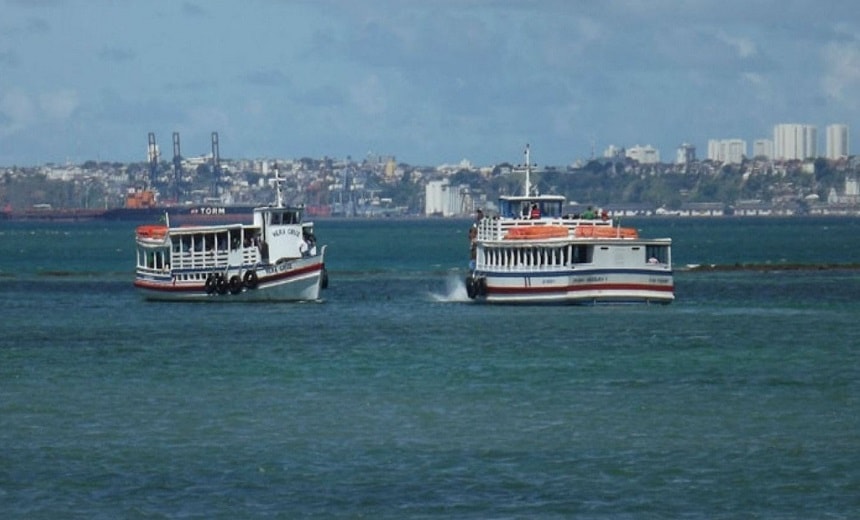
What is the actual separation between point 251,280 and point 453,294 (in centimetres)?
1243

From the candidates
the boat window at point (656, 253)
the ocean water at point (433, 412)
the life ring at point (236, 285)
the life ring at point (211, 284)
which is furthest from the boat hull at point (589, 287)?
the life ring at point (211, 284)

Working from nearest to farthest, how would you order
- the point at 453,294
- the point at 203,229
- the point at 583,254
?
the point at 583,254
the point at 203,229
the point at 453,294

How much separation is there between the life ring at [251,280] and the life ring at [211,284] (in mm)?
1822

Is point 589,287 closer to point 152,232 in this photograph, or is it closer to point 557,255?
point 557,255

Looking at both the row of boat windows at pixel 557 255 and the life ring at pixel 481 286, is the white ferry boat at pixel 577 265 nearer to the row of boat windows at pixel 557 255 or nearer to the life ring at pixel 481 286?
the row of boat windows at pixel 557 255

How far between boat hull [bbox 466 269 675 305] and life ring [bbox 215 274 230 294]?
1213 cm

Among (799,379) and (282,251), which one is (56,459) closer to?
(799,379)

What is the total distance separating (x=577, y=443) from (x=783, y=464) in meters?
4.33

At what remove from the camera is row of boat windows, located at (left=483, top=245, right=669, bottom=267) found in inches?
3147

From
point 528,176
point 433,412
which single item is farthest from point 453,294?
point 433,412

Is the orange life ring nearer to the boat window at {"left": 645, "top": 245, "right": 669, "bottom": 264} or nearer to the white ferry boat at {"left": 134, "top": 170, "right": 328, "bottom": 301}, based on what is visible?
the white ferry boat at {"left": 134, "top": 170, "right": 328, "bottom": 301}

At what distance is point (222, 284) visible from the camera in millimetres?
88438

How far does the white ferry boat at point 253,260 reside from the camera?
86812mm

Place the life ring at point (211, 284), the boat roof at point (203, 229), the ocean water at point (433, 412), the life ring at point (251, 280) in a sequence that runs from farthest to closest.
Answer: the life ring at point (211, 284)
the boat roof at point (203, 229)
the life ring at point (251, 280)
the ocean water at point (433, 412)
